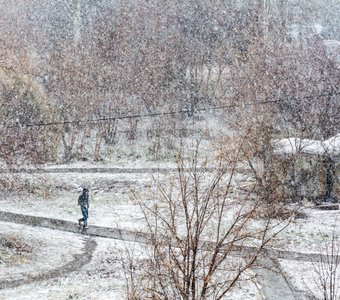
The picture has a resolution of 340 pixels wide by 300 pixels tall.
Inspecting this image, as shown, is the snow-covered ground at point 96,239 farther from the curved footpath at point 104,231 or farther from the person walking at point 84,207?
the person walking at point 84,207

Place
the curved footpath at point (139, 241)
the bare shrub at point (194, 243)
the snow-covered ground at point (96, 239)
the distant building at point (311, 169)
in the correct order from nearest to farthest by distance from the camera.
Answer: the bare shrub at point (194, 243), the curved footpath at point (139, 241), the snow-covered ground at point (96, 239), the distant building at point (311, 169)

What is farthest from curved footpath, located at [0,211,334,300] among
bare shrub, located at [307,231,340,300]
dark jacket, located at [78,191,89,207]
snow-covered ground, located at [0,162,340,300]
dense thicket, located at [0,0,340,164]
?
dense thicket, located at [0,0,340,164]

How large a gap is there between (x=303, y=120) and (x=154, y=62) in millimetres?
20306

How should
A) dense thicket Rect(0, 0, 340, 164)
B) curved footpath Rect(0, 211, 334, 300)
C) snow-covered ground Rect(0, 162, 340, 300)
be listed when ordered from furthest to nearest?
dense thicket Rect(0, 0, 340, 164)
snow-covered ground Rect(0, 162, 340, 300)
curved footpath Rect(0, 211, 334, 300)

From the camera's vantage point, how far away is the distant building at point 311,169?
28.5 meters

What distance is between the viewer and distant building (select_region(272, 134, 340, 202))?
28.5m

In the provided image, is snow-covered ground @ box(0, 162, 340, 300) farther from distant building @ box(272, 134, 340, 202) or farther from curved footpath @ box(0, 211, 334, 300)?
distant building @ box(272, 134, 340, 202)

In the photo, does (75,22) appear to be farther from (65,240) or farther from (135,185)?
(65,240)

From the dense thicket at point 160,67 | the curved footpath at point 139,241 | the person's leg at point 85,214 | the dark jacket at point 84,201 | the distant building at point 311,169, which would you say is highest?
the dense thicket at point 160,67

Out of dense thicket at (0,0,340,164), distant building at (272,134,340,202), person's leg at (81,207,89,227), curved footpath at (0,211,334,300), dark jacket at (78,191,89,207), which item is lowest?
curved footpath at (0,211,334,300)

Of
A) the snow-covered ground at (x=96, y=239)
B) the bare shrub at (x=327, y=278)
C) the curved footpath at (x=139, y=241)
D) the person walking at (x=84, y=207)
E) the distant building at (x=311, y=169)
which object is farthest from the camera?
the distant building at (x=311, y=169)

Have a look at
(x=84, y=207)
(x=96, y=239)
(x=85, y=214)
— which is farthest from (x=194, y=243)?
(x=85, y=214)

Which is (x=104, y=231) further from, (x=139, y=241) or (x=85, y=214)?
(x=139, y=241)

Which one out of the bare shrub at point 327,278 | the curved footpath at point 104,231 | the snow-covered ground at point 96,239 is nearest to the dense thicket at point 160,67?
the snow-covered ground at point 96,239
